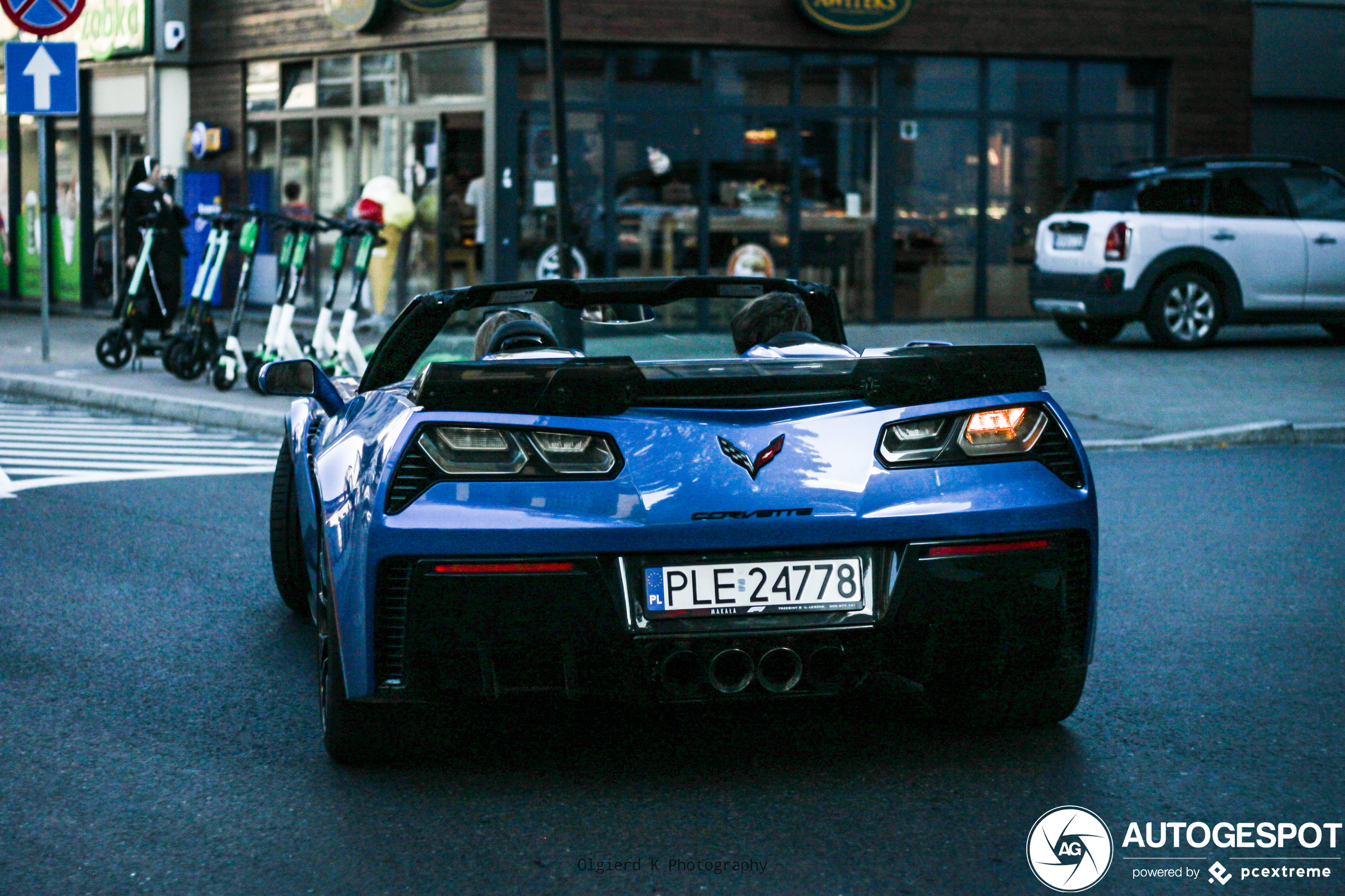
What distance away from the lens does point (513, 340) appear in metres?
4.75

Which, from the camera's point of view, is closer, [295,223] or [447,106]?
[295,223]

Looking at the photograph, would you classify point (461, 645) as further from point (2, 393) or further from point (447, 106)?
point (447, 106)

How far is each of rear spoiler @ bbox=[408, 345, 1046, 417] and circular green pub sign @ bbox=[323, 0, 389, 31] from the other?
15.3 m

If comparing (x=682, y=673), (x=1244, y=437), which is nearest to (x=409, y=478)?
(x=682, y=673)

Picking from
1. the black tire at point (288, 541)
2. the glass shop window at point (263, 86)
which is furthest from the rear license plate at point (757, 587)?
the glass shop window at point (263, 86)

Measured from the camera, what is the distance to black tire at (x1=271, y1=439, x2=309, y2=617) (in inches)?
235

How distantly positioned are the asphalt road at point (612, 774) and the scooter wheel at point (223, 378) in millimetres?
7312

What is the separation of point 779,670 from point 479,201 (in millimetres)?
15021

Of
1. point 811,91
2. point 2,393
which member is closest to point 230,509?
point 2,393

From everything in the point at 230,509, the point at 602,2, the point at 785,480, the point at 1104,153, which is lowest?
the point at 230,509

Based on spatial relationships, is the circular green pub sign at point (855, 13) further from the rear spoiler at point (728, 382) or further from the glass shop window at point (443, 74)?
the rear spoiler at point (728, 382)

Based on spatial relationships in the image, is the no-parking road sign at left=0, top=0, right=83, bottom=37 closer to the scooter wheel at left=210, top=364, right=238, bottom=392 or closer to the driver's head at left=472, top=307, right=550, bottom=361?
the scooter wheel at left=210, top=364, right=238, bottom=392

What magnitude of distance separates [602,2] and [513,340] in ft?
45.8

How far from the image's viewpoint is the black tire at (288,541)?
597 centimetres
